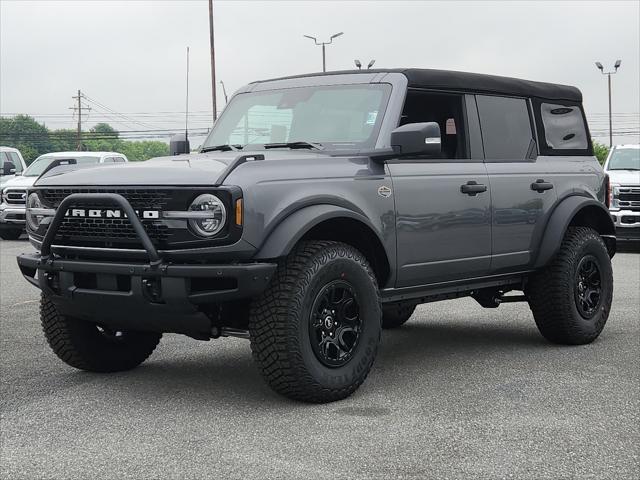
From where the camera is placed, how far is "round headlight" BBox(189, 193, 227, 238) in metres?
5.39

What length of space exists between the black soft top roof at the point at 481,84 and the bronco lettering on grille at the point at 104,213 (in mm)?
2053

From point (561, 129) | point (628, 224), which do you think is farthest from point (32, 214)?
point (628, 224)

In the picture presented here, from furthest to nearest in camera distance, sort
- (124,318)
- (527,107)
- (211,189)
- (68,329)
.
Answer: (527,107), (68,329), (124,318), (211,189)

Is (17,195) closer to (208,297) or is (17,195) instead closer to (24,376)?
(24,376)

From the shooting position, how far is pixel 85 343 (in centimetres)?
657

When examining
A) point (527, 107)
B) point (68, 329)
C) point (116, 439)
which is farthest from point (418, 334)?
point (116, 439)

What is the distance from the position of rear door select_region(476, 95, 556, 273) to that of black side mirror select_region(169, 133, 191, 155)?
87.8 inches

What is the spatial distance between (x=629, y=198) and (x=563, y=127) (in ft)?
35.2

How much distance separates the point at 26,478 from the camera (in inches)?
172

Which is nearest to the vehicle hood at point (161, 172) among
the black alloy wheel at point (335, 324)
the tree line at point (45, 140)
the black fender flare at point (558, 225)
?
the black alloy wheel at point (335, 324)

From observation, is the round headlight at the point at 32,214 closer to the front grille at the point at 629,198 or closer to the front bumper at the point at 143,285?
the front bumper at the point at 143,285

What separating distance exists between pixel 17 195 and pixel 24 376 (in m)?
15.5

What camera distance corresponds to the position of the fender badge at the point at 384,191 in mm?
6234

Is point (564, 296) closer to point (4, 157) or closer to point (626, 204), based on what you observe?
point (626, 204)
